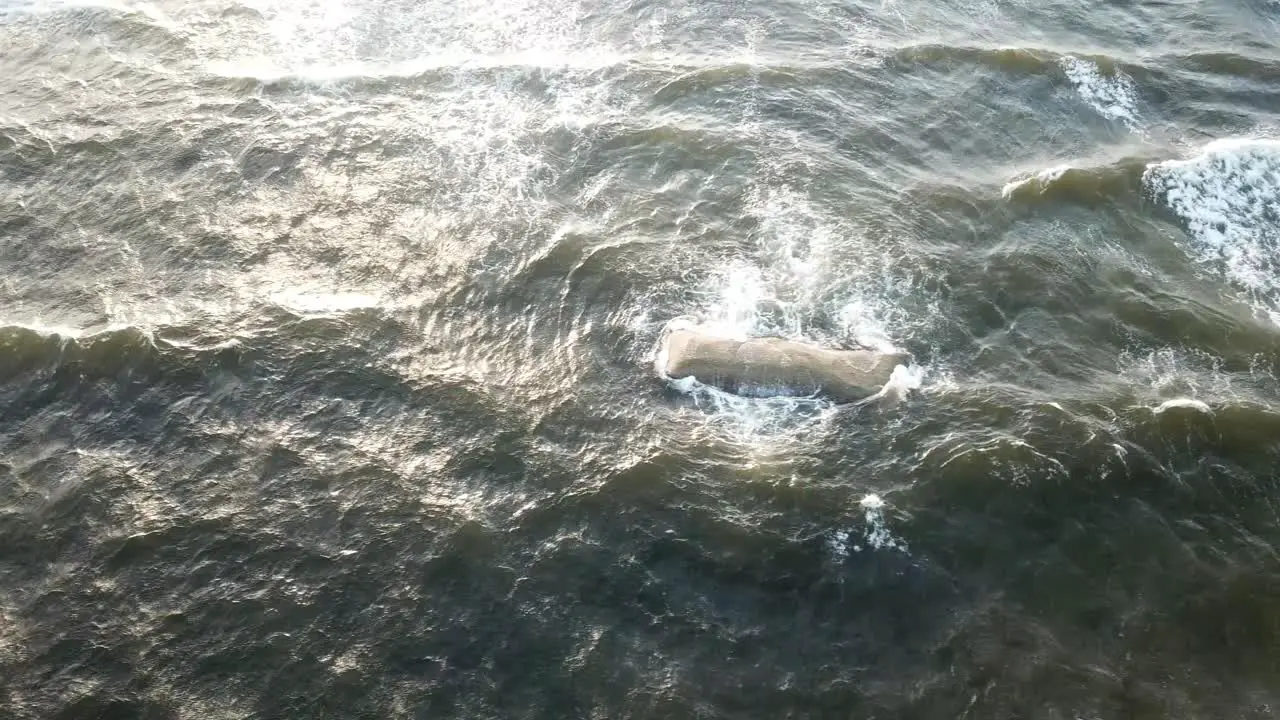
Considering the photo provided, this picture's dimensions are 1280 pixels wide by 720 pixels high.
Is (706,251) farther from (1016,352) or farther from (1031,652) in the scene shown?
(1031,652)

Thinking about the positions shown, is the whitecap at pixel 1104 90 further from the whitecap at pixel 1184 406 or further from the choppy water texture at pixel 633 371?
the whitecap at pixel 1184 406

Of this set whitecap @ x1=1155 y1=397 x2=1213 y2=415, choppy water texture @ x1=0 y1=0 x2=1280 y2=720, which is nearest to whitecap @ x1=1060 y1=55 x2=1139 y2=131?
choppy water texture @ x1=0 y1=0 x2=1280 y2=720

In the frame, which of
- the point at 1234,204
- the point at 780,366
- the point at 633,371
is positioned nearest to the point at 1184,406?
the point at 1234,204

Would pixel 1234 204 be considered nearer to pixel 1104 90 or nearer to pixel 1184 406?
pixel 1104 90

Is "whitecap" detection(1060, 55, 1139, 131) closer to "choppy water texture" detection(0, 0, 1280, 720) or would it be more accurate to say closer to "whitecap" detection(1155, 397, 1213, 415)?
"choppy water texture" detection(0, 0, 1280, 720)

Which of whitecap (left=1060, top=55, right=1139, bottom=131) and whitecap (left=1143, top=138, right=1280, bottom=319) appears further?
whitecap (left=1060, top=55, right=1139, bottom=131)

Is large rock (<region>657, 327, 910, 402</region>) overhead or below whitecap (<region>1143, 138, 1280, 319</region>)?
below

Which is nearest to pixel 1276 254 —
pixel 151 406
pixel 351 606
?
pixel 351 606
